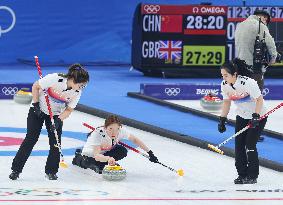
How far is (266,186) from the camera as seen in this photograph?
1212cm

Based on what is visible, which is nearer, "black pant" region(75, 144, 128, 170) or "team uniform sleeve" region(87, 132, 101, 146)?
"team uniform sleeve" region(87, 132, 101, 146)

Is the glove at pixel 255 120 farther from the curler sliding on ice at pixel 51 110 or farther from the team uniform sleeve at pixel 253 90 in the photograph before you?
the curler sliding on ice at pixel 51 110

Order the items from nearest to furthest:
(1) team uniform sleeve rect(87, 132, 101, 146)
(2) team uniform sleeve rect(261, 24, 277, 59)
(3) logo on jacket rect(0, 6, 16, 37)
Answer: (1) team uniform sleeve rect(87, 132, 101, 146)
(2) team uniform sleeve rect(261, 24, 277, 59)
(3) logo on jacket rect(0, 6, 16, 37)

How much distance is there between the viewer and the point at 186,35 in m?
23.8

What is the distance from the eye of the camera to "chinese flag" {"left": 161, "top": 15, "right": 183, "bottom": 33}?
77.8 feet

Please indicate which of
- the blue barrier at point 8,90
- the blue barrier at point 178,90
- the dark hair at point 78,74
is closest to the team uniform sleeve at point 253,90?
the dark hair at point 78,74

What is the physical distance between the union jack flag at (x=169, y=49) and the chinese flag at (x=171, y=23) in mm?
266

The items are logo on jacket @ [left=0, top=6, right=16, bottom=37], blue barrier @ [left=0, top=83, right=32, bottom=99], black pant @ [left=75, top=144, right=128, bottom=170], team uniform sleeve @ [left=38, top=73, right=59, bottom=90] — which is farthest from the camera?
logo on jacket @ [left=0, top=6, right=16, bottom=37]

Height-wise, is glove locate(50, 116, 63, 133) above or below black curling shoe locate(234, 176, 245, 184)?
above

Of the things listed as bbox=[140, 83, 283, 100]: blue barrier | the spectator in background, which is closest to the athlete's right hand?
the spectator in background

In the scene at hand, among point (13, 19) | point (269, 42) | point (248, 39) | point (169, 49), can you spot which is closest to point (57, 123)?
point (248, 39)

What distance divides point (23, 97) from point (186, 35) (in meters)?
5.49

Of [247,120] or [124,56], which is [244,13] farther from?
[247,120]

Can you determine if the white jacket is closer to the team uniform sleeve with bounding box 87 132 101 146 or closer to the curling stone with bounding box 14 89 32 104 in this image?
the team uniform sleeve with bounding box 87 132 101 146
